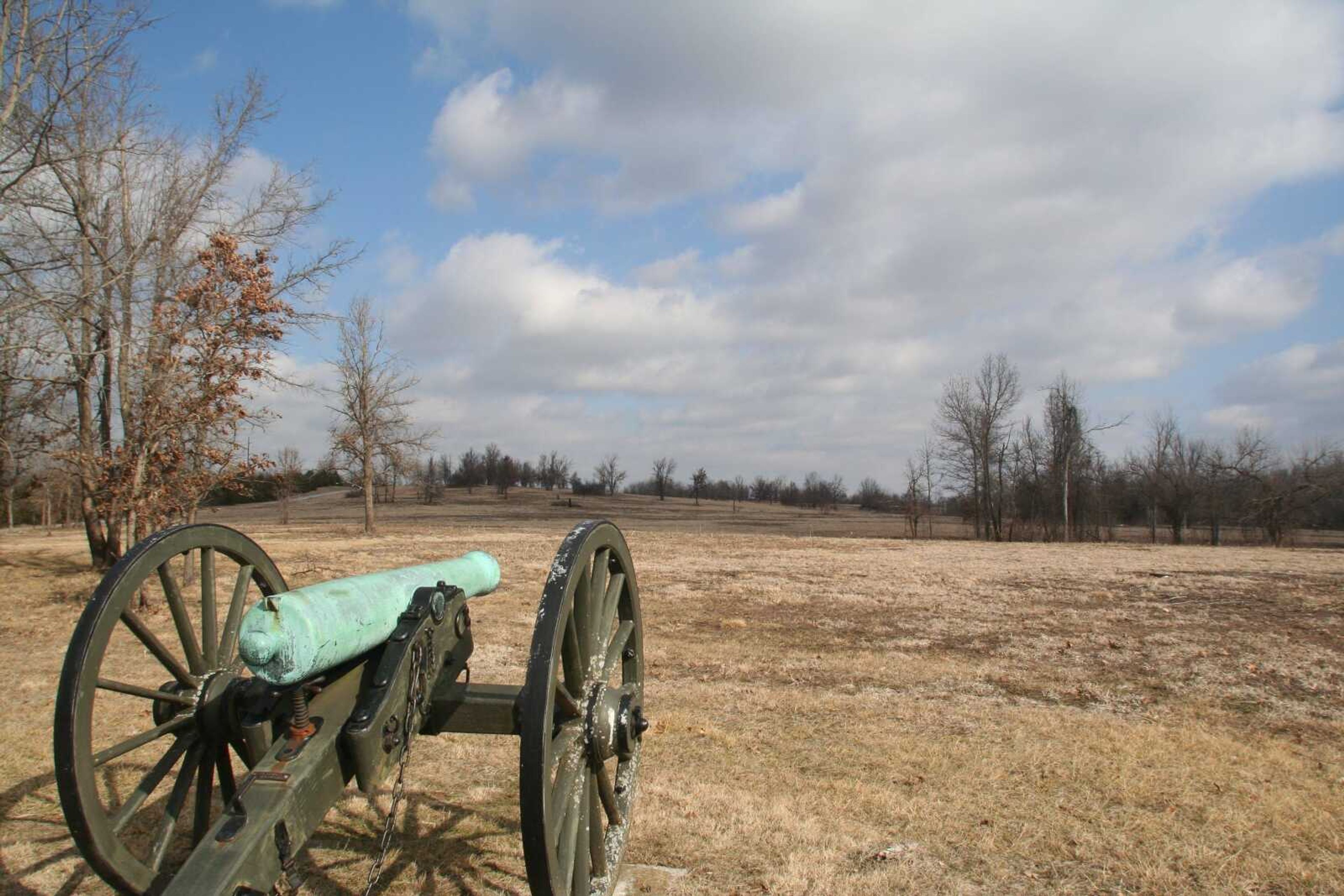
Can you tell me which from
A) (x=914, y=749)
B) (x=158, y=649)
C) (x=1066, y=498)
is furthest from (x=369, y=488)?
(x=1066, y=498)

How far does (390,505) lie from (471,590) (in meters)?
69.9

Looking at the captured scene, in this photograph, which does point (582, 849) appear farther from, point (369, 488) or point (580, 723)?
point (369, 488)

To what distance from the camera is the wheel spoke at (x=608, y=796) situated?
3328mm

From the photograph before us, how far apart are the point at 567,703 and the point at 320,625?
0.89 metres

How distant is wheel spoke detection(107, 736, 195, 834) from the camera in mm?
2918

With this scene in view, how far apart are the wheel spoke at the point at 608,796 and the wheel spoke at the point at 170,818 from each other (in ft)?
4.97

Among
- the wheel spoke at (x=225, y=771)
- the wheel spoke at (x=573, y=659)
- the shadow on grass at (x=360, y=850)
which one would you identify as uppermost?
the wheel spoke at (x=573, y=659)

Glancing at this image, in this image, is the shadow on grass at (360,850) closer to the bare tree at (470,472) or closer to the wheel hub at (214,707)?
the wheel hub at (214,707)

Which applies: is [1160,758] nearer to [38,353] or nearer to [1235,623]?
[1235,623]

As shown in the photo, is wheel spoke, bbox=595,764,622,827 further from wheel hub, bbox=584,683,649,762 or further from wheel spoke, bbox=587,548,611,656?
wheel spoke, bbox=587,548,611,656

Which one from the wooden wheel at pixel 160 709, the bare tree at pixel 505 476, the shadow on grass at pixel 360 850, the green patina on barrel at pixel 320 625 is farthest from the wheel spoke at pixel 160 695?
the bare tree at pixel 505 476

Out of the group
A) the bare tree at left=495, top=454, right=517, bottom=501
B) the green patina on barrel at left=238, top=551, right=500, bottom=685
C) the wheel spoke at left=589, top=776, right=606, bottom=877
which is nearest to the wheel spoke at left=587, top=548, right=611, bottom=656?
the wheel spoke at left=589, top=776, right=606, bottom=877

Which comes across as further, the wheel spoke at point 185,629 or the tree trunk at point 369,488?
the tree trunk at point 369,488

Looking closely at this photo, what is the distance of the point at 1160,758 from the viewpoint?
5.91m
